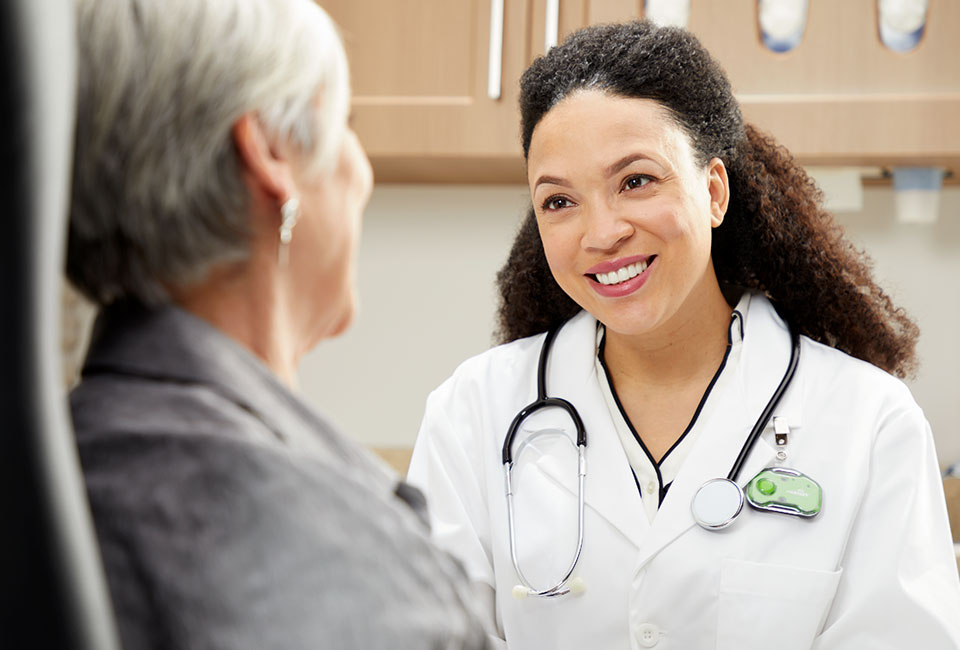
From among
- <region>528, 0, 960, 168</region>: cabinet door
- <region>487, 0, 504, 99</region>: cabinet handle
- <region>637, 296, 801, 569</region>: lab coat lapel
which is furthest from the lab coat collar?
<region>487, 0, 504, 99</region>: cabinet handle

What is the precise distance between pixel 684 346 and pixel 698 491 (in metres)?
0.25

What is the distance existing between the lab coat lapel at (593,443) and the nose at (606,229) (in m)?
0.21

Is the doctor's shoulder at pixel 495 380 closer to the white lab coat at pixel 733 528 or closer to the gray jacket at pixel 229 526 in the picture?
the white lab coat at pixel 733 528

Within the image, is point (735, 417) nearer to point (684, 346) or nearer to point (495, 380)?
point (684, 346)

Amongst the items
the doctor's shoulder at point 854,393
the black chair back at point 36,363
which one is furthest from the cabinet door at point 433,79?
the black chair back at point 36,363

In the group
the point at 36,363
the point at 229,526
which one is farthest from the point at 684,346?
the point at 36,363

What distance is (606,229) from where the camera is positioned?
1279 mm

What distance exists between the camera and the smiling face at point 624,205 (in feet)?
4.20

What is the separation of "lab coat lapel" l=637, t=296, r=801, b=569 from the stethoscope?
0.01 metres

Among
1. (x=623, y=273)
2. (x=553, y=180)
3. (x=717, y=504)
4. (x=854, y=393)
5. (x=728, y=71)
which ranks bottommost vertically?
(x=717, y=504)

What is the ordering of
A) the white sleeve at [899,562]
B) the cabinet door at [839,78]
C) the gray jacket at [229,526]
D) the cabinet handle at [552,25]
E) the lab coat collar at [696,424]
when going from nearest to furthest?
the gray jacket at [229,526] < the white sleeve at [899,562] < the lab coat collar at [696,424] < the cabinet door at [839,78] < the cabinet handle at [552,25]

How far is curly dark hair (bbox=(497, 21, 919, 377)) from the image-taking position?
1.33m

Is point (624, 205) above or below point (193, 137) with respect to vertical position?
below

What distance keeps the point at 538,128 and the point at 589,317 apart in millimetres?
302
